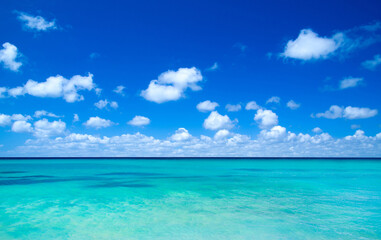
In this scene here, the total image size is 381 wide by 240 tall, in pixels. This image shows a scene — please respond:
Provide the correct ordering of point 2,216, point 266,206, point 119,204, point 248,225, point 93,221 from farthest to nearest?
1. point 119,204
2. point 266,206
3. point 2,216
4. point 93,221
5. point 248,225

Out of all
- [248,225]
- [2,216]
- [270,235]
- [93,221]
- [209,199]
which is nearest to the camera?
[270,235]

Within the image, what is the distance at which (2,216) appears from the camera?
10.9 metres

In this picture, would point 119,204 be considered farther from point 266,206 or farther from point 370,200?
point 370,200

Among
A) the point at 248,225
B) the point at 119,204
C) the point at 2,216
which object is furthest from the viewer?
the point at 119,204

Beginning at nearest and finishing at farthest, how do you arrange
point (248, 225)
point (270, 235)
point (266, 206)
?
1. point (270, 235)
2. point (248, 225)
3. point (266, 206)

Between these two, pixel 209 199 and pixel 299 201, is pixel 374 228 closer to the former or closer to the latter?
pixel 299 201

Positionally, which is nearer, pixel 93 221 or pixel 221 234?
pixel 221 234

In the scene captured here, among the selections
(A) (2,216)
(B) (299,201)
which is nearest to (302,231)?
(B) (299,201)

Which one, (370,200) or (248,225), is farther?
(370,200)

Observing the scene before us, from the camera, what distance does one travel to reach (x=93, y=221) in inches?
400

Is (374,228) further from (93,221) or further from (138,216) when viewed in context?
(93,221)

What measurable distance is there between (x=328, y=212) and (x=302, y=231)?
362cm

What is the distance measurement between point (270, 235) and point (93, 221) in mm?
6515

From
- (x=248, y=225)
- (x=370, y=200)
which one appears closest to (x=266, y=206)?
(x=248, y=225)
